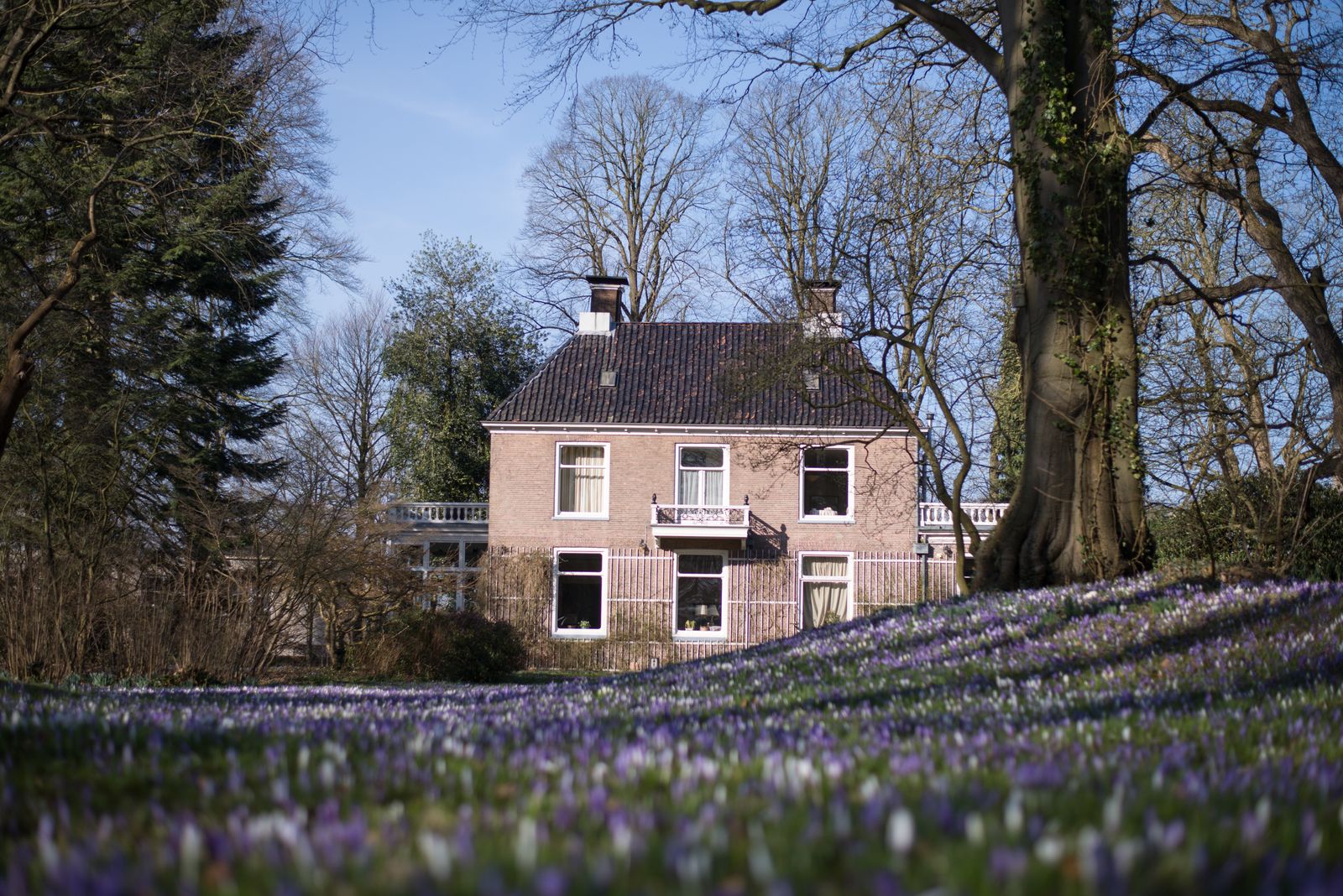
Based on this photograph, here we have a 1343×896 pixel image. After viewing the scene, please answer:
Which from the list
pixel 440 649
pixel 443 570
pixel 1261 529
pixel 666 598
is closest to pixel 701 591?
pixel 666 598

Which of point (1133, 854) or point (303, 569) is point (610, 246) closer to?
point (303, 569)

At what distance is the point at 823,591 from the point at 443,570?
36.3 feet

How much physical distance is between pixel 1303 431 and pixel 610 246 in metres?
35.3

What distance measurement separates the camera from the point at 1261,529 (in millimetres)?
11164

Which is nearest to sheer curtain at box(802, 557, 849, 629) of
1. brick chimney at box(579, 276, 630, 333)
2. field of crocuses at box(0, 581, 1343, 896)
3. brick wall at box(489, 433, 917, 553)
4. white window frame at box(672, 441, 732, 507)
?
brick wall at box(489, 433, 917, 553)

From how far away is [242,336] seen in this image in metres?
31.6

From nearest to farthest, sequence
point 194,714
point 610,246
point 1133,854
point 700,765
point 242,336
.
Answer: point 1133,854, point 700,765, point 194,714, point 242,336, point 610,246

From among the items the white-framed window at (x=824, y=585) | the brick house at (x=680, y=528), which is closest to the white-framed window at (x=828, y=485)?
the brick house at (x=680, y=528)

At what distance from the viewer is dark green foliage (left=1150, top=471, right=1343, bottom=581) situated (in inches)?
432

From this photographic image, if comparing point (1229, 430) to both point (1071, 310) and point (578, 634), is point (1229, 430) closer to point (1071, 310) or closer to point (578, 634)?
point (1071, 310)

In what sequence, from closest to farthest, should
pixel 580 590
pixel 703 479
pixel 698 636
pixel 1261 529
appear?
1. pixel 1261 529
2. pixel 698 636
3. pixel 580 590
4. pixel 703 479

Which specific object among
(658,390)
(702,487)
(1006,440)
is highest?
(658,390)

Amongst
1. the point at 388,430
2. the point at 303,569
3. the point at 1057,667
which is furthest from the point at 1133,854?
the point at 388,430

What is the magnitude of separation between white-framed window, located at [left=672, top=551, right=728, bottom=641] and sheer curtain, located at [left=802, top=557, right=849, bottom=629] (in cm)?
242
